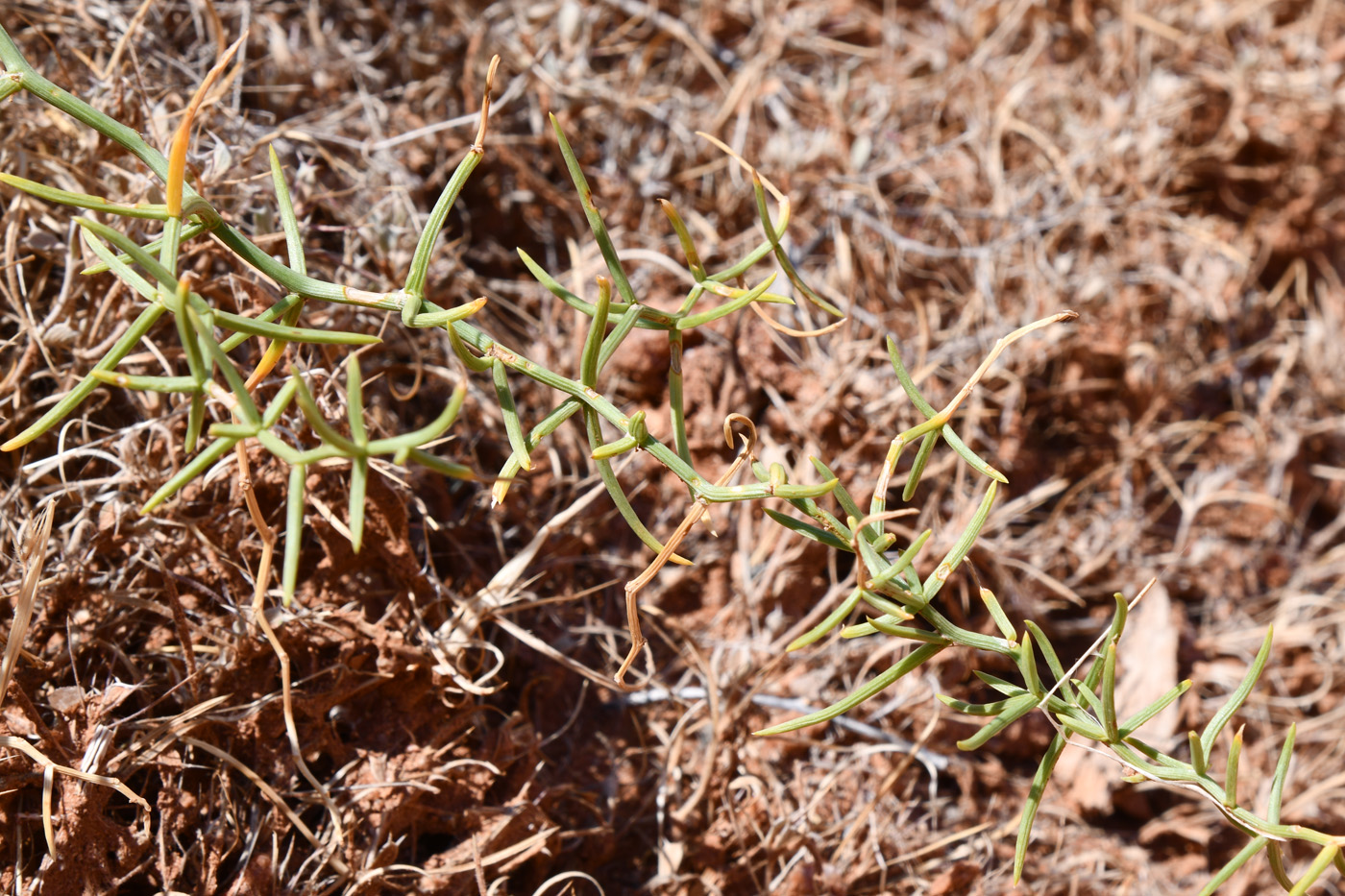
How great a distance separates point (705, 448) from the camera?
5.36 ft

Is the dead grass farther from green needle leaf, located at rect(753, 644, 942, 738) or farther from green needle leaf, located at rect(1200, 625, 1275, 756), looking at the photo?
green needle leaf, located at rect(1200, 625, 1275, 756)

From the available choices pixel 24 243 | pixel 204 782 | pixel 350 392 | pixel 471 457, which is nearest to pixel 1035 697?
pixel 350 392

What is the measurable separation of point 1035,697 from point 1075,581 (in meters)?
0.92

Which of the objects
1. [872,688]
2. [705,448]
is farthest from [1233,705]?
[705,448]

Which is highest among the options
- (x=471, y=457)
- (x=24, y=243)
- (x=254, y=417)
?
(x=254, y=417)

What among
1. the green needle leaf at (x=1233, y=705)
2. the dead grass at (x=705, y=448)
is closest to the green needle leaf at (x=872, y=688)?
the green needle leaf at (x=1233, y=705)

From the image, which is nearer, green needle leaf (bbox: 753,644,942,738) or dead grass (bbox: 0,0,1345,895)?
green needle leaf (bbox: 753,644,942,738)

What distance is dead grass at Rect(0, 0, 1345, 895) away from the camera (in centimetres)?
125

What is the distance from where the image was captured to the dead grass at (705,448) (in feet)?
4.09

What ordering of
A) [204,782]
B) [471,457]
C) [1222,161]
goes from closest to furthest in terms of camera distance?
[204,782] → [471,457] → [1222,161]

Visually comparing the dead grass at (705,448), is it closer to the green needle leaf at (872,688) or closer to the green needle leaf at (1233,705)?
the green needle leaf at (872,688)

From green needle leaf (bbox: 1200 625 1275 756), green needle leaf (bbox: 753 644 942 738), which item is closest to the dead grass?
green needle leaf (bbox: 753 644 942 738)

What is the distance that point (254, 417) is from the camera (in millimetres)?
759

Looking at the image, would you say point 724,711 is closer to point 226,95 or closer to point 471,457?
point 471,457
